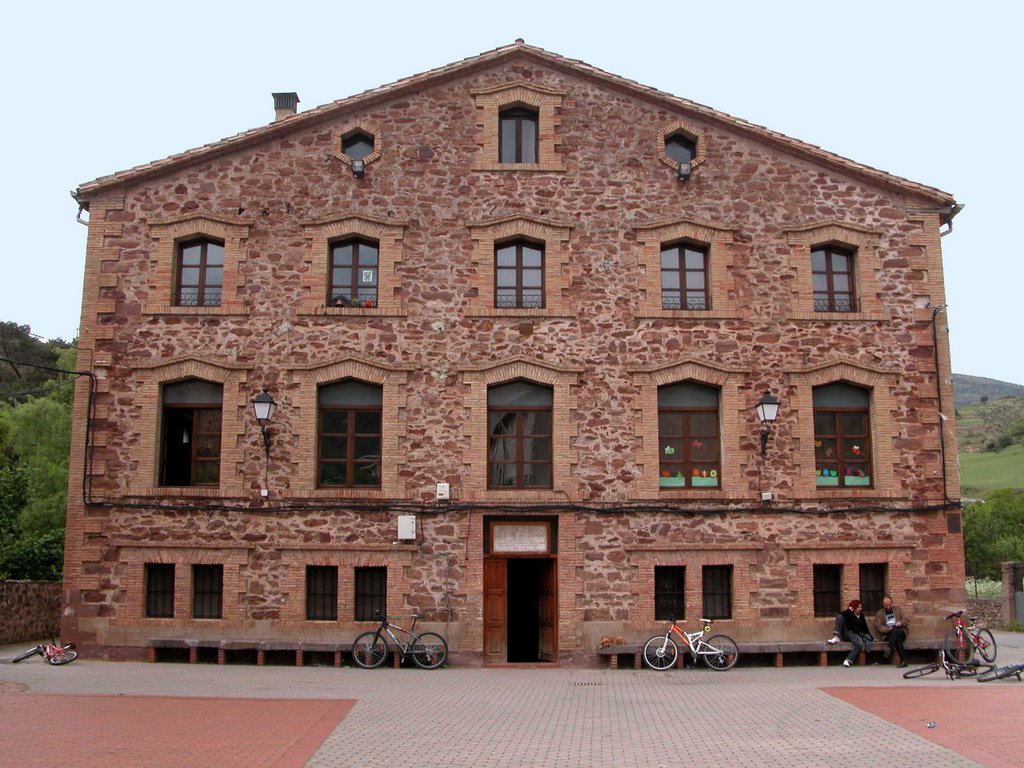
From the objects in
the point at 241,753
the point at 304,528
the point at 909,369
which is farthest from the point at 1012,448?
the point at 241,753

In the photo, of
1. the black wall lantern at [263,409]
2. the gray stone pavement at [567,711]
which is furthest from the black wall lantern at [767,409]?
the black wall lantern at [263,409]

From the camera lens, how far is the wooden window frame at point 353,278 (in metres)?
19.5

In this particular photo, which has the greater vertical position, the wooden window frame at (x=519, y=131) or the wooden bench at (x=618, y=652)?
the wooden window frame at (x=519, y=131)

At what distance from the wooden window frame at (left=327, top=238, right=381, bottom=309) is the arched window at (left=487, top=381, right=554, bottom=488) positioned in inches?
119

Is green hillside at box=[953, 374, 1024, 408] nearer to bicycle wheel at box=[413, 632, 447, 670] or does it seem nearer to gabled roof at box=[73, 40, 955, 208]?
gabled roof at box=[73, 40, 955, 208]

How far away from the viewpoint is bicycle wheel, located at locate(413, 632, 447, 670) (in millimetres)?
18125

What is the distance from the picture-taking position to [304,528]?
61.4 ft

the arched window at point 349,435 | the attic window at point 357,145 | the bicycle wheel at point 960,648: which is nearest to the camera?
the bicycle wheel at point 960,648

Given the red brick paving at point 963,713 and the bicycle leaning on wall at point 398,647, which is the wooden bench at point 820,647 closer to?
the red brick paving at point 963,713

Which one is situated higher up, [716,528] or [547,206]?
[547,206]

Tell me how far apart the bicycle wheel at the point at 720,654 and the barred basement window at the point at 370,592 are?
5.95m

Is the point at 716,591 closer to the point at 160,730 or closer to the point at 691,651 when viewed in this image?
the point at 691,651

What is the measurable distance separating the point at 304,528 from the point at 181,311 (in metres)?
4.84

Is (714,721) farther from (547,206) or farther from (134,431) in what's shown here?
(134,431)
